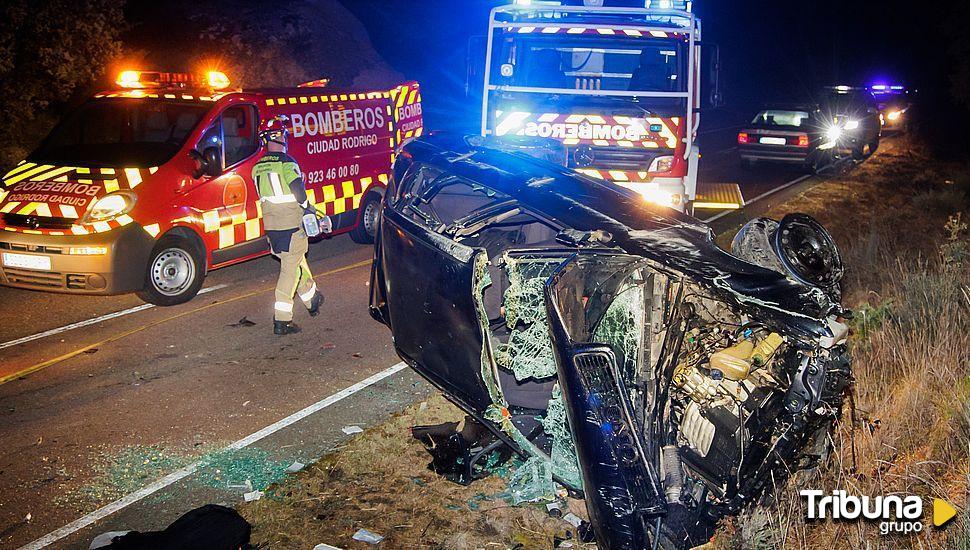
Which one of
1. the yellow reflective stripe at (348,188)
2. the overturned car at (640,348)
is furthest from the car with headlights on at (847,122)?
the overturned car at (640,348)

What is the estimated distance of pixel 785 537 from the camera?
11.7 feet

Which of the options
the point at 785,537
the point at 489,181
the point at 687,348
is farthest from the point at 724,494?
the point at 489,181

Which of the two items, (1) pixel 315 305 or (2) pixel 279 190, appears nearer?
(2) pixel 279 190

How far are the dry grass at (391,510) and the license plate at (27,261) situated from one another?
3.81m

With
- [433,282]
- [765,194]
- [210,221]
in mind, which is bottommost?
[765,194]

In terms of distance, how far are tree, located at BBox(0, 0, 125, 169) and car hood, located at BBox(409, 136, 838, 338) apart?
9189 millimetres

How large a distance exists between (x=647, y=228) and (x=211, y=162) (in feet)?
16.0

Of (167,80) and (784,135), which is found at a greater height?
(167,80)

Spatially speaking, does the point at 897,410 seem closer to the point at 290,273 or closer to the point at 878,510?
the point at 878,510

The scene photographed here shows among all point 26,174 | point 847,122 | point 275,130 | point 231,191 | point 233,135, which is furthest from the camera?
point 847,122

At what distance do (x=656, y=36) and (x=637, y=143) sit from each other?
3.88 ft

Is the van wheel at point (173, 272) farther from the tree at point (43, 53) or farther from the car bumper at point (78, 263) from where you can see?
the tree at point (43, 53)

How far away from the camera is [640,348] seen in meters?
3.68

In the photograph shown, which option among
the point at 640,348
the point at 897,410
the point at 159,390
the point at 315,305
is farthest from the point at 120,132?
the point at 897,410
